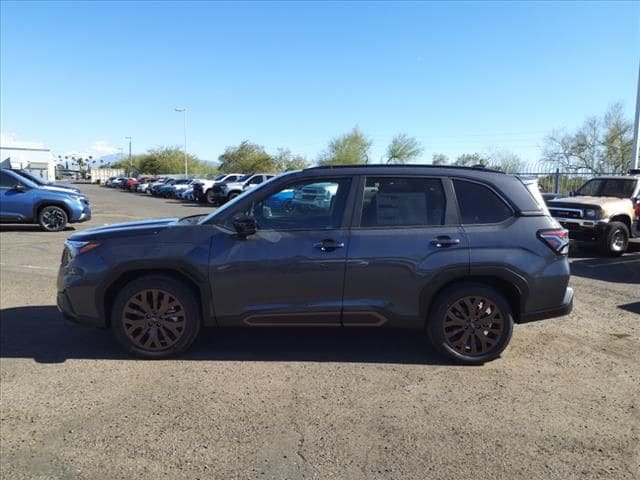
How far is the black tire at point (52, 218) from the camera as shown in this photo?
14.8 m

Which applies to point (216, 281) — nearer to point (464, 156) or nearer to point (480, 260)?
point (480, 260)

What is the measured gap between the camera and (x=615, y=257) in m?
11.3

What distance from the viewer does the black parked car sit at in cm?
469

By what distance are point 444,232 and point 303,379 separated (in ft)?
5.90

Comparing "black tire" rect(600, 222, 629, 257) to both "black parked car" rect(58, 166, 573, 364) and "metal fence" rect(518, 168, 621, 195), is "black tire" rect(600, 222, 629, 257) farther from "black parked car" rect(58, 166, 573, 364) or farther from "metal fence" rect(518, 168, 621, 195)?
"metal fence" rect(518, 168, 621, 195)

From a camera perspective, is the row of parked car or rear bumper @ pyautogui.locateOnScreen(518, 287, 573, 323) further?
the row of parked car

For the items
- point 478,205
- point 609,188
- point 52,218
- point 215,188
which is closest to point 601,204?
point 609,188

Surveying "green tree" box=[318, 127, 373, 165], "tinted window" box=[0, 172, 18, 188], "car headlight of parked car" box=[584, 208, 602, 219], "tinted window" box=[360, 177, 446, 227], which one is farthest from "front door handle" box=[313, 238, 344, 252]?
"green tree" box=[318, 127, 373, 165]

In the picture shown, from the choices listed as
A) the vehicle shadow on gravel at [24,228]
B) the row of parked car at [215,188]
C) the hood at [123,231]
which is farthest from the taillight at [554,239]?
the row of parked car at [215,188]

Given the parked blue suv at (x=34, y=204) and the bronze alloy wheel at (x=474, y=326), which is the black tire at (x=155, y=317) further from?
the parked blue suv at (x=34, y=204)

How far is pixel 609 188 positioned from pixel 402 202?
9969 mm

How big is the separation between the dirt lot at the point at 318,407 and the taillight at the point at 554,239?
1.05 metres

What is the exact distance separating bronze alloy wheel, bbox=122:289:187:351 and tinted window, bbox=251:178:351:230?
109 cm

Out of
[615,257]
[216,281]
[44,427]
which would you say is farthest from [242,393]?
[615,257]
